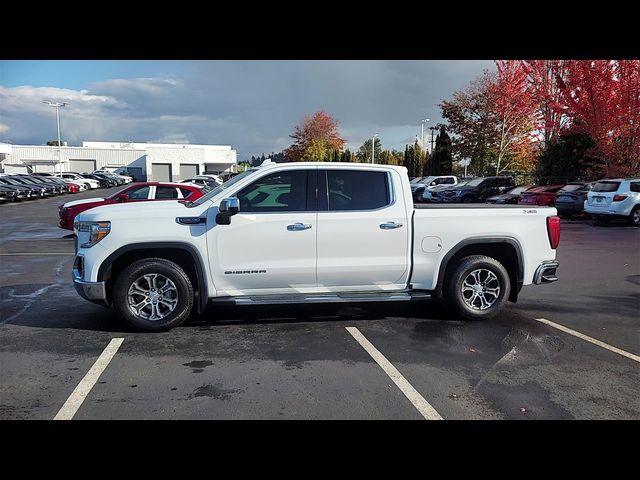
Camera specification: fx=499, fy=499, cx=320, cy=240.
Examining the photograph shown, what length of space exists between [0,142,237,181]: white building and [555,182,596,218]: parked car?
6490 centimetres

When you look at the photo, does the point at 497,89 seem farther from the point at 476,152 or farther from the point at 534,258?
the point at 534,258

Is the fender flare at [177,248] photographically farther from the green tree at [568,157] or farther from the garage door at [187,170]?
the garage door at [187,170]

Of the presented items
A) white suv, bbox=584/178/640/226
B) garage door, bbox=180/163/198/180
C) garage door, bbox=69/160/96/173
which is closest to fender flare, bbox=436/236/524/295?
white suv, bbox=584/178/640/226

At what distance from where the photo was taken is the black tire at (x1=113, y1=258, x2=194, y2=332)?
5570 millimetres

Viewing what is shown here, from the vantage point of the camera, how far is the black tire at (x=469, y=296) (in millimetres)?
6133

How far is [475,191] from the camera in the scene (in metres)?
26.7

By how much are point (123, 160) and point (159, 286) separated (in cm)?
8198

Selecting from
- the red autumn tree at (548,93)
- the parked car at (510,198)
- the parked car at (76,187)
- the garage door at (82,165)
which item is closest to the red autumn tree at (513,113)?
the red autumn tree at (548,93)

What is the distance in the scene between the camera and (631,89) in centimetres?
2103

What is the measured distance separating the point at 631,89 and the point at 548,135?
39.1 ft

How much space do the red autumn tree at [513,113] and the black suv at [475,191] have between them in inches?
344

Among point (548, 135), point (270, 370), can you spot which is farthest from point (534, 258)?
point (548, 135)

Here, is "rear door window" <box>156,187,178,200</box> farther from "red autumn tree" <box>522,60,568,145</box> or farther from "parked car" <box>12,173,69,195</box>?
"parked car" <box>12,173,69,195</box>

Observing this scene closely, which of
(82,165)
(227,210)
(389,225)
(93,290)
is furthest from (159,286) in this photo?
(82,165)
